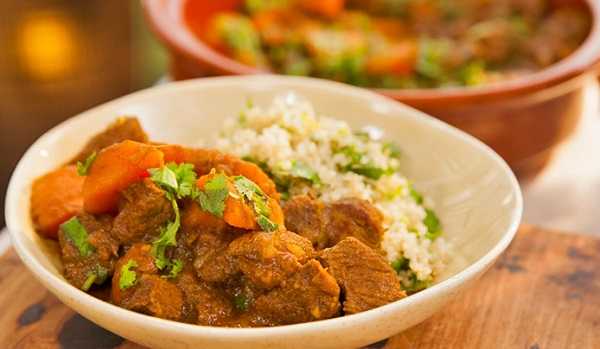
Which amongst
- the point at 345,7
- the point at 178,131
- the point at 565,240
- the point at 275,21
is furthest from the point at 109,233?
the point at 345,7

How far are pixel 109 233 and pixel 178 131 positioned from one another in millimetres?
651

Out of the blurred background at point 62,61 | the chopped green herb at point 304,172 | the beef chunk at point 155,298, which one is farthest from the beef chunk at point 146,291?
the blurred background at point 62,61

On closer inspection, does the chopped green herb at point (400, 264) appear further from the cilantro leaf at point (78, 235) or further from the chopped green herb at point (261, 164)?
the cilantro leaf at point (78, 235)

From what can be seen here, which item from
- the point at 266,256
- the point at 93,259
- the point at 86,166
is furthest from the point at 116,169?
the point at 266,256

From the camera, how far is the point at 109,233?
6.66ft

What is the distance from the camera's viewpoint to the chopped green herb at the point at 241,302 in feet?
6.28

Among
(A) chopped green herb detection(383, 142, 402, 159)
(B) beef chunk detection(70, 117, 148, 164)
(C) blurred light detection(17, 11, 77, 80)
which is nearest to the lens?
(B) beef chunk detection(70, 117, 148, 164)

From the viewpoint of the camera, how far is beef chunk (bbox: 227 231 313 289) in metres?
1.83

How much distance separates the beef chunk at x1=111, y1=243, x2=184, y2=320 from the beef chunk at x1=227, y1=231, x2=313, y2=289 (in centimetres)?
16

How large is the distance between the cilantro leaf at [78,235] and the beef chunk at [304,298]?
0.44 metres

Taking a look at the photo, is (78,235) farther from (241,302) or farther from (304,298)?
(304,298)

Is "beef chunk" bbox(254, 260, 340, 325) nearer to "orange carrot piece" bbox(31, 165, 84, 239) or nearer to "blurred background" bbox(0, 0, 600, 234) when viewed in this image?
"orange carrot piece" bbox(31, 165, 84, 239)

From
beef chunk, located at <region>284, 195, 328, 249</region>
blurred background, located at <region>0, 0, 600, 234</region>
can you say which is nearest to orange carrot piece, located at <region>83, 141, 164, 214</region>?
beef chunk, located at <region>284, 195, 328, 249</region>

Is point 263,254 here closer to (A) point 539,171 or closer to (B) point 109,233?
(B) point 109,233
